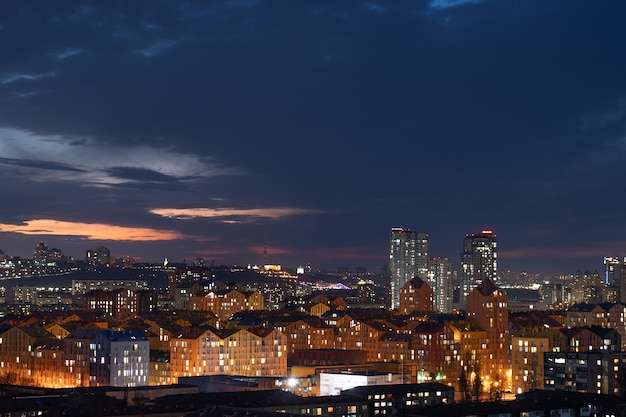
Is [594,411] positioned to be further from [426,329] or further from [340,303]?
[340,303]

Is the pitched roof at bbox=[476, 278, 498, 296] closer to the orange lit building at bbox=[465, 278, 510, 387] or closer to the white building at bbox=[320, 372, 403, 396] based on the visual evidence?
the orange lit building at bbox=[465, 278, 510, 387]

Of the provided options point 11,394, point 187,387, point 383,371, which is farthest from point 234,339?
point 11,394

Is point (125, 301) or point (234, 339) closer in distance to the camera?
point (234, 339)

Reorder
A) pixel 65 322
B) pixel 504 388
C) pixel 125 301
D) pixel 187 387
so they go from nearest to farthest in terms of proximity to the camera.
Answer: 1. pixel 187 387
2. pixel 504 388
3. pixel 65 322
4. pixel 125 301

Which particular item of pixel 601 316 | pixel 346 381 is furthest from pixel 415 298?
pixel 346 381

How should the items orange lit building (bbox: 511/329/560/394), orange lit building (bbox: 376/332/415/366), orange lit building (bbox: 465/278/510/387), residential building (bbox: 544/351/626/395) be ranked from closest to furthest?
residential building (bbox: 544/351/626/395)
orange lit building (bbox: 511/329/560/394)
orange lit building (bbox: 376/332/415/366)
orange lit building (bbox: 465/278/510/387)

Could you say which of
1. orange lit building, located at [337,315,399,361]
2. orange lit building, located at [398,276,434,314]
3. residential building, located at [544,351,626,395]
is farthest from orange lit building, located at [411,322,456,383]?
orange lit building, located at [398,276,434,314]

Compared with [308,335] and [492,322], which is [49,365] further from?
[492,322]
